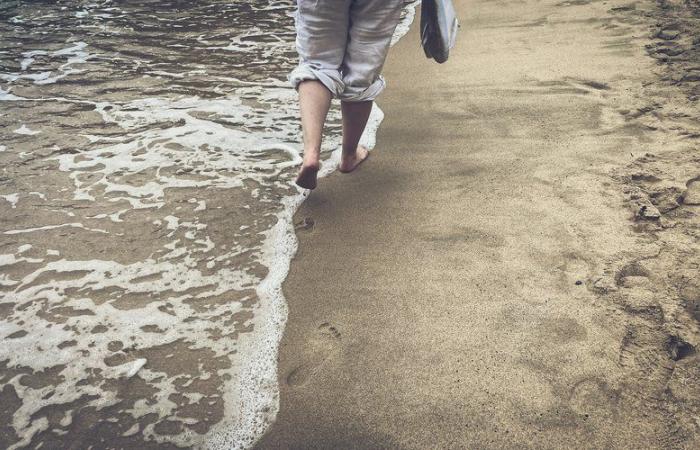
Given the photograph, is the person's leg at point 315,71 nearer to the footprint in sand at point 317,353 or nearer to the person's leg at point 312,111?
the person's leg at point 312,111

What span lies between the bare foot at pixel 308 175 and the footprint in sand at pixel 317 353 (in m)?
0.66

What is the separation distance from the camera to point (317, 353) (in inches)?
60.9

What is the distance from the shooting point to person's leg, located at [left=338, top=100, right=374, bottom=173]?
7.38ft

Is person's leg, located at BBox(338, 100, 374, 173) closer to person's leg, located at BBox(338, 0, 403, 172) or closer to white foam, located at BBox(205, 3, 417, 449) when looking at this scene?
person's leg, located at BBox(338, 0, 403, 172)

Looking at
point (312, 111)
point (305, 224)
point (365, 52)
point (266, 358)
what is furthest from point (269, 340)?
point (365, 52)

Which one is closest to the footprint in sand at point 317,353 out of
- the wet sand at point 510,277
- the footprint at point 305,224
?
the wet sand at point 510,277

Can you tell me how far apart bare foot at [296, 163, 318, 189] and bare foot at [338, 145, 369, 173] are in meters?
0.50

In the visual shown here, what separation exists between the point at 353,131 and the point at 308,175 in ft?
1.60

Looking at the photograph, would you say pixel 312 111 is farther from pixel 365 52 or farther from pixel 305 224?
pixel 305 224

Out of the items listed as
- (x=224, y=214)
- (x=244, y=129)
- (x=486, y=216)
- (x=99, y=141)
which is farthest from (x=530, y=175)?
(x=99, y=141)

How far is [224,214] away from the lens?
228 cm

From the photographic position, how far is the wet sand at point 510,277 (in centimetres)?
130

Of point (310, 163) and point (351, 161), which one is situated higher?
point (310, 163)

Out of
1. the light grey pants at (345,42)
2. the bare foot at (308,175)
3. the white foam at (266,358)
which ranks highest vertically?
the light grey pants at (345,42)
